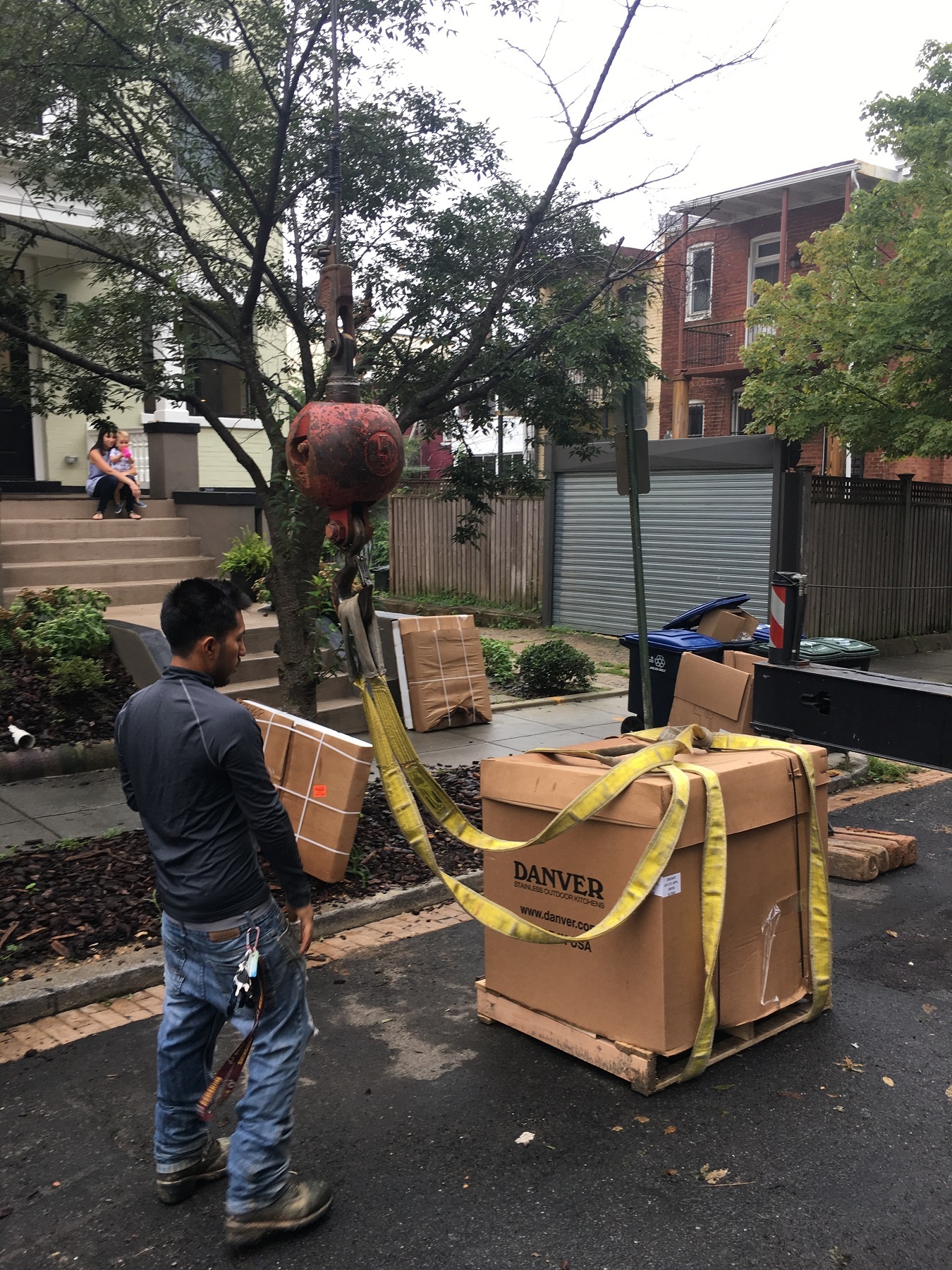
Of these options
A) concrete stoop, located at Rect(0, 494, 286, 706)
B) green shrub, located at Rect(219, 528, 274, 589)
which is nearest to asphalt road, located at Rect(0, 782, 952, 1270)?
concrete stoop, located at Rect(0, 494, 286, 706)

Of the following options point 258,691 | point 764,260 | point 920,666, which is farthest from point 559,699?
point 764,260

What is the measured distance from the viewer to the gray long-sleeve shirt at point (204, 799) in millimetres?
3084

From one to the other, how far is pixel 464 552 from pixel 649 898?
16.5m

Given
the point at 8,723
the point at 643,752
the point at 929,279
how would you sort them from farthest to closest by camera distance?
the point at 929,279
the point at 8,723
the point at 643,752

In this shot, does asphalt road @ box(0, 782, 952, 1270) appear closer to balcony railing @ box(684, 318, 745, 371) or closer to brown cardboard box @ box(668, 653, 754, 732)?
brown cardboard box @ box(668, 653, 754, 732)

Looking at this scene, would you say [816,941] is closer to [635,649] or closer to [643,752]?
[643,752]

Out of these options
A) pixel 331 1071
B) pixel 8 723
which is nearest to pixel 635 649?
pixel 8 723

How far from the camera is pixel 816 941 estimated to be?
4.46 meters

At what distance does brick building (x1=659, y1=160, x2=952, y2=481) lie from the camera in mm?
24000

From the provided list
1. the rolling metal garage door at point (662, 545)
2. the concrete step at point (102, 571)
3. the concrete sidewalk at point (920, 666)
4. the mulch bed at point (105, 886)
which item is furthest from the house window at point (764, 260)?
the mulch bed at point (105, 886)

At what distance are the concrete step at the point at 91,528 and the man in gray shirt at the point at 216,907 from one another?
908 cm

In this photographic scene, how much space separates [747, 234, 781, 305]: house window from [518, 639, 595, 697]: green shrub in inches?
668

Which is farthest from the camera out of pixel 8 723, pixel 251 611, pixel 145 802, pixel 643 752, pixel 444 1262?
pixel 251 611

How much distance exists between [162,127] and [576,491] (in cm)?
1099
